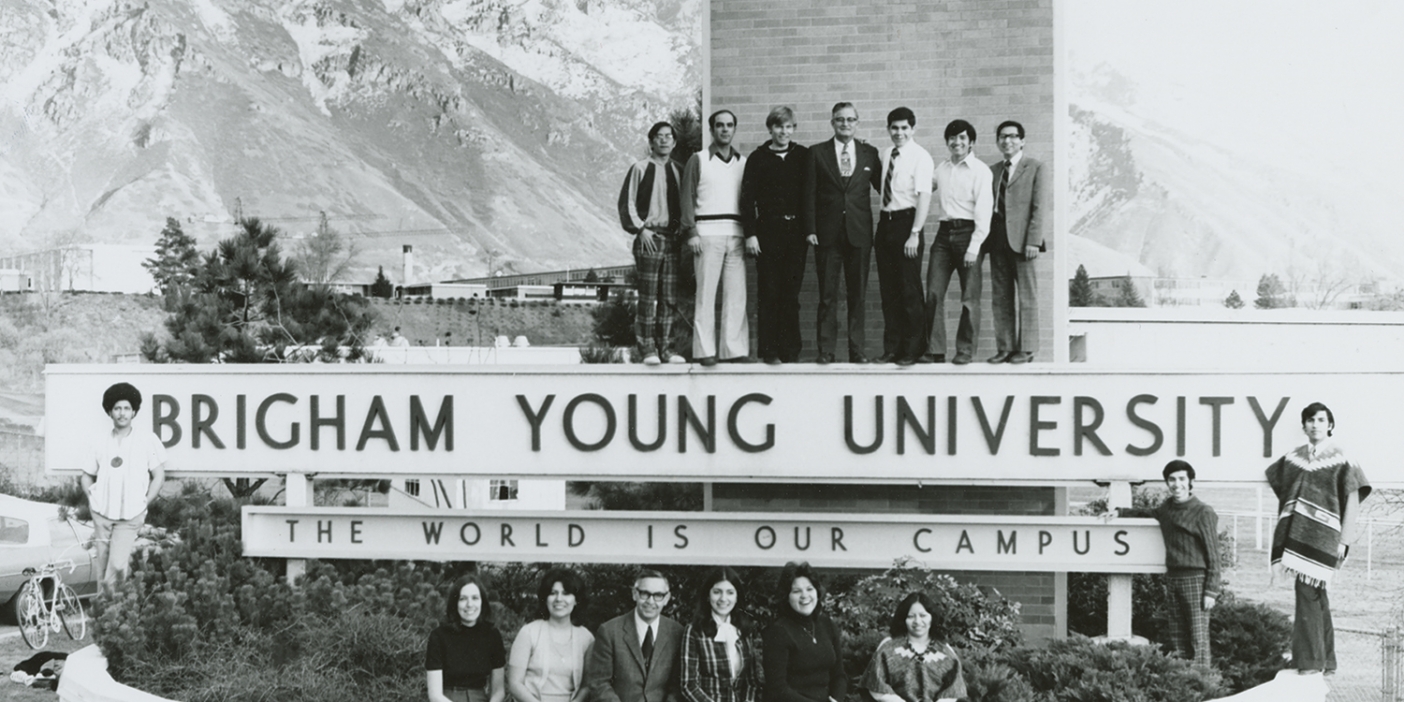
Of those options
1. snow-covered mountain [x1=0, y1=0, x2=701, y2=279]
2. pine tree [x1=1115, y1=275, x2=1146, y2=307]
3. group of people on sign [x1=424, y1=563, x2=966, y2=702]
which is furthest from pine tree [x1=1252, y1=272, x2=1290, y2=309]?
group of people on sign [x1=424, y1=563, x2=966, y2=702]

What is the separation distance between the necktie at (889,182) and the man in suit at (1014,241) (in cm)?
72

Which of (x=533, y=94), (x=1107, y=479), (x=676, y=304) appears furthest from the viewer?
(x=533, y=94)

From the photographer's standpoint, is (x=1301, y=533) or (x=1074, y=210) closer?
(x=1301, y=533)

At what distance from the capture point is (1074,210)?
141375 millimetres

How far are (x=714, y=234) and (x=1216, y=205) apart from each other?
440ft

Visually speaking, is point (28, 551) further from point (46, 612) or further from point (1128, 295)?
point (1128, 295)

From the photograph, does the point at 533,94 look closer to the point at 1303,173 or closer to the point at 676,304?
the point at 1303,173

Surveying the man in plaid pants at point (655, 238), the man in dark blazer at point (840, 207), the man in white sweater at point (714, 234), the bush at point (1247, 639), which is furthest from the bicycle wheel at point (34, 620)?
the bush at point (1247, 639)

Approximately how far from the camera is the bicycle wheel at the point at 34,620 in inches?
650

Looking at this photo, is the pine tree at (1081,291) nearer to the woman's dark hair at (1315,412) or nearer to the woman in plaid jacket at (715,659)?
the woman's dark hair at (1315,412)

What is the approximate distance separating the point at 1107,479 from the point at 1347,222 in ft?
432

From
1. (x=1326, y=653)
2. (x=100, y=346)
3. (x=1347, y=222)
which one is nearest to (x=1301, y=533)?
(x=1326, y=653)

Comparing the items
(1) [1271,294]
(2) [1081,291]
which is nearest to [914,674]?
(2) [1081,291]

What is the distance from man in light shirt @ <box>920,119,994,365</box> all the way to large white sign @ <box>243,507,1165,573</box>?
1261 mm
